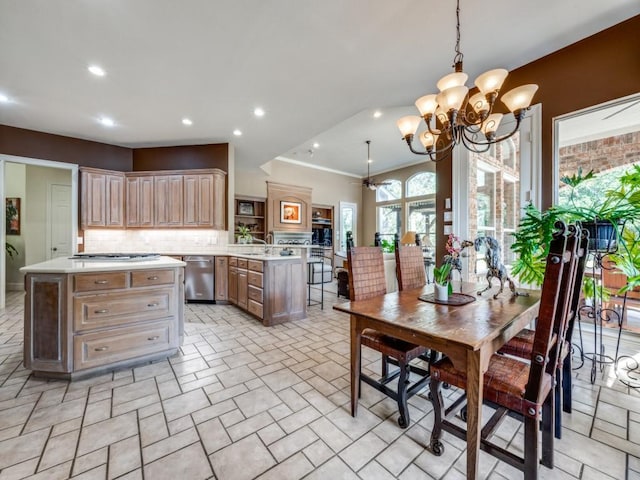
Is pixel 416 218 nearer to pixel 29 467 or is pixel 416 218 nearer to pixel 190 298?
pixel 190 298

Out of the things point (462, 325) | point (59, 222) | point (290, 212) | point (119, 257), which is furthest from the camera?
point (290, 212)

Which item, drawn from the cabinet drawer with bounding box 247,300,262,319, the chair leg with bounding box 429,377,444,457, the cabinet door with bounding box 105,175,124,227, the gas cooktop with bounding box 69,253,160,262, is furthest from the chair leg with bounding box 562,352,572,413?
the cabinet door with bounding box 105,175,124,227

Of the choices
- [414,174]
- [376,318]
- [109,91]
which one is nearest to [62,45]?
[109,91]

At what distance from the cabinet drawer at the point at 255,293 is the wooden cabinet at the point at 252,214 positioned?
12.1ft

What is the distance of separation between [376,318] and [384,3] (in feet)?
7.45

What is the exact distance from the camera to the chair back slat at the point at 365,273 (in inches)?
77.0

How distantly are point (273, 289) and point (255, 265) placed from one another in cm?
45

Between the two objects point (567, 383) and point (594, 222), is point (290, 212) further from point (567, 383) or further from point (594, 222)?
point (567, 383)

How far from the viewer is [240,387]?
6.86ft

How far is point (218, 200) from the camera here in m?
4.88

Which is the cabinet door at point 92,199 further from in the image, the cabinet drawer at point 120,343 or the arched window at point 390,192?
the arched window at point 390,192

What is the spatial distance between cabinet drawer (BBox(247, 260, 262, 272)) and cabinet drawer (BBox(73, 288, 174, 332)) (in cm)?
125

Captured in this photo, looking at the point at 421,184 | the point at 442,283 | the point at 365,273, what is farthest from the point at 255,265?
the point at 421,184

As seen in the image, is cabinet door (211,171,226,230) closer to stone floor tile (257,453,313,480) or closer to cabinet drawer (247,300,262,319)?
cabinet drawer (247,300,262,319)
